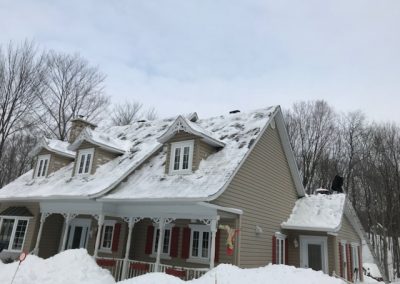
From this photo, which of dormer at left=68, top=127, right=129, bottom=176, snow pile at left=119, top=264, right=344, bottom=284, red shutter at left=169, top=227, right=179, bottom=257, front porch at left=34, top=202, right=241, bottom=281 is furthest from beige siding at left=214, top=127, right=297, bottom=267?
dormer at left=68, top=127, right=129, bottom=176

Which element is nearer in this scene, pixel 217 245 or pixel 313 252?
pixel 217 245

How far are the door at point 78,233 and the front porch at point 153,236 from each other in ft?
0.51

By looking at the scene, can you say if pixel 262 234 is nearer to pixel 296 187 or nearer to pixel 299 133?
pixel 296 187

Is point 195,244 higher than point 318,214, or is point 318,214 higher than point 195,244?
point 318,214

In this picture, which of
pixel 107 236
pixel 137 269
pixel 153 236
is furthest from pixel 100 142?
pixel 137 269

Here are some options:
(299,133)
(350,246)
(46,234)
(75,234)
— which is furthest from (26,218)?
(299,133)

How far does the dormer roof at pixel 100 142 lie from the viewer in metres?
16.0

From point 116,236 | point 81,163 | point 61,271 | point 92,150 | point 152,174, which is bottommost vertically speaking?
point 61,271

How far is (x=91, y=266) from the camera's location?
37.7 feet

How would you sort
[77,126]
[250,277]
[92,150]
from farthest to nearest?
[77,126] → [92,150] → [250,277]

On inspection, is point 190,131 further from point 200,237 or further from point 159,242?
point 159,242

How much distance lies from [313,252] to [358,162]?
16.8 metres

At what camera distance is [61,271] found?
10758mm

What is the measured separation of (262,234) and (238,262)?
98.4 inches
